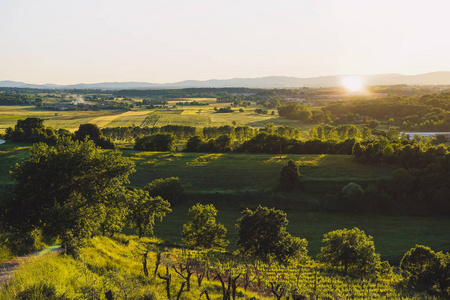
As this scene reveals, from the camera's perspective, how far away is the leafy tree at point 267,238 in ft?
150

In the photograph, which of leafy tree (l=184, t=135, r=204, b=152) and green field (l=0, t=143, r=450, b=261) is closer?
green field (l=0, t=143, r=450, b=261)

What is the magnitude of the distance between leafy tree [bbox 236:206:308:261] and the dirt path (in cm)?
2490

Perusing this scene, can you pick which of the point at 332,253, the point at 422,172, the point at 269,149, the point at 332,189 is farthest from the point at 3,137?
the point at 422,172

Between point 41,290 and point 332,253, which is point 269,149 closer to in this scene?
point 332,253

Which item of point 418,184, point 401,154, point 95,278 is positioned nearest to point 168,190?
point 95,278

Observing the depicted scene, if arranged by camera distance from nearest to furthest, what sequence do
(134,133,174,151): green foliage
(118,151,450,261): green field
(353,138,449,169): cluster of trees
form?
(118,151,450,261): green field
(353,138,449,169): cluster of trees
(134,133,174,151): green foliage

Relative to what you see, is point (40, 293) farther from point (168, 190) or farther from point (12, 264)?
point (168, 190)

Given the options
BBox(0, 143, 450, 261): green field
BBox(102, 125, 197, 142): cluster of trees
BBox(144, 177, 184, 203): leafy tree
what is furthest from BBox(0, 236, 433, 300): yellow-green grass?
BBox(102, 125, 197, 142): cluster of trees

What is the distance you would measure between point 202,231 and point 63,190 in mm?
25596

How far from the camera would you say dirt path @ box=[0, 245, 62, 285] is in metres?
20.1

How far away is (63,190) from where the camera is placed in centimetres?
2805

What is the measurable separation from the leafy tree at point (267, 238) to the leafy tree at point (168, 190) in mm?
30531

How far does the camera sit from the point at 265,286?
32.4 metres

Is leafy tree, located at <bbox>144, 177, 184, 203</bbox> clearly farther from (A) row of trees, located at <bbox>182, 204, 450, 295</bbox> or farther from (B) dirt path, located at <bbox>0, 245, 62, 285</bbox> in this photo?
(B) dirt path, located at <bbox>0, 245, 62, 285</bbox>
